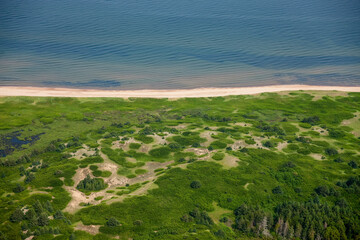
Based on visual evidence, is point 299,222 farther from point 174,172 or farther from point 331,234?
point 174,172

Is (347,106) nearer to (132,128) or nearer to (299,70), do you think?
(299,70)

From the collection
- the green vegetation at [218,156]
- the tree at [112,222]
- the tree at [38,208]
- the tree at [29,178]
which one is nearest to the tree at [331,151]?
the green vegetation at [218,156]

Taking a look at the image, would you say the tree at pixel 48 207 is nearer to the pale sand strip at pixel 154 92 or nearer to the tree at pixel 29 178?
the tree at pixel 29 178

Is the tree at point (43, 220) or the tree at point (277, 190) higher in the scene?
the tree at point (277, 190)

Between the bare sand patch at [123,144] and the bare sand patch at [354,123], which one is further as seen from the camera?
the bare sand patch at [354,123]

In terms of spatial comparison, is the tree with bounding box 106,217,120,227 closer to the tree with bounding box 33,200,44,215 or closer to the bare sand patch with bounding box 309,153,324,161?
the tree with bounding box 33,200,44,215

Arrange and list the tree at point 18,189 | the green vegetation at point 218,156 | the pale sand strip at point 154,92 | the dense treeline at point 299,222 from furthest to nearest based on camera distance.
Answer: the pale sand strip at point 154,92, the green vegetation at point 218,156, the tree at point 18,189, the dense treeline at point 299,222

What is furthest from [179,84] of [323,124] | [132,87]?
[323,124]

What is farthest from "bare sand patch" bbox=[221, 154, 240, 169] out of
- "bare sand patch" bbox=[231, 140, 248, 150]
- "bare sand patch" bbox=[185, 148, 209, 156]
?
"bare sand patch" bbox=[231, 140, 248, 150]
